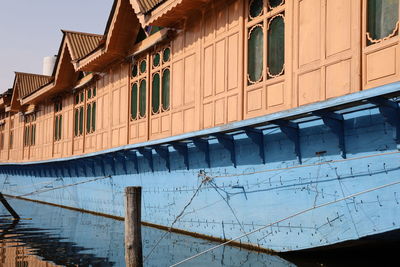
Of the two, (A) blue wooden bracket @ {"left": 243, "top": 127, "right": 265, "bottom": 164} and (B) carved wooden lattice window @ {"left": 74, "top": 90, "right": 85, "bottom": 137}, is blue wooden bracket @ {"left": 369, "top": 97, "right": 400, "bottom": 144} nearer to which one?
(A) blue wooden bracket @ {"left": 243, "top": 127, "right": 265, "bottom": 164}

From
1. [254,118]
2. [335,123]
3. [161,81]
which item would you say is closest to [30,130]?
[161,81]

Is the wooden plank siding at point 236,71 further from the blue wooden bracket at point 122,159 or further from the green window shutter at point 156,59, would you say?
the blue wooden bracket at point 122,159

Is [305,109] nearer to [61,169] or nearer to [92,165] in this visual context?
[92,165]

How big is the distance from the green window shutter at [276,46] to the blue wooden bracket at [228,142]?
171cm

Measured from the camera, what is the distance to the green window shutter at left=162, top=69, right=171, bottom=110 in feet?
47.2

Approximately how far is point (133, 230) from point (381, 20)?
5101 millimetres

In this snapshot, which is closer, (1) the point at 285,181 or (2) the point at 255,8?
(1) the point at 285,181

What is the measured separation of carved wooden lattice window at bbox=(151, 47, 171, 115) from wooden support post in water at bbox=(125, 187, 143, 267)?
237 inches

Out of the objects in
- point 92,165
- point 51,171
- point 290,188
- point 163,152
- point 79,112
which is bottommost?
point 51,171

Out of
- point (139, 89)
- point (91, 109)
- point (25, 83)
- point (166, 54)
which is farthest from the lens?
point (25, 83)

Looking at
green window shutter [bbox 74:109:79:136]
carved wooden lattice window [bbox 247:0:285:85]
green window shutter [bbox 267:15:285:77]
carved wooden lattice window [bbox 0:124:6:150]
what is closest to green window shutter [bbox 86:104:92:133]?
green window shutter [bbox 74:109:79:136]

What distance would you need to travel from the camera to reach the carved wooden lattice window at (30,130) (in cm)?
2836

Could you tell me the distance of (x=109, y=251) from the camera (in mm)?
11672

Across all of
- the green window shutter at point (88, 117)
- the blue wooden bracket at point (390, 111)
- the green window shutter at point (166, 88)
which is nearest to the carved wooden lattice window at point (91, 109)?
the green window shutter at point (88, 117)
